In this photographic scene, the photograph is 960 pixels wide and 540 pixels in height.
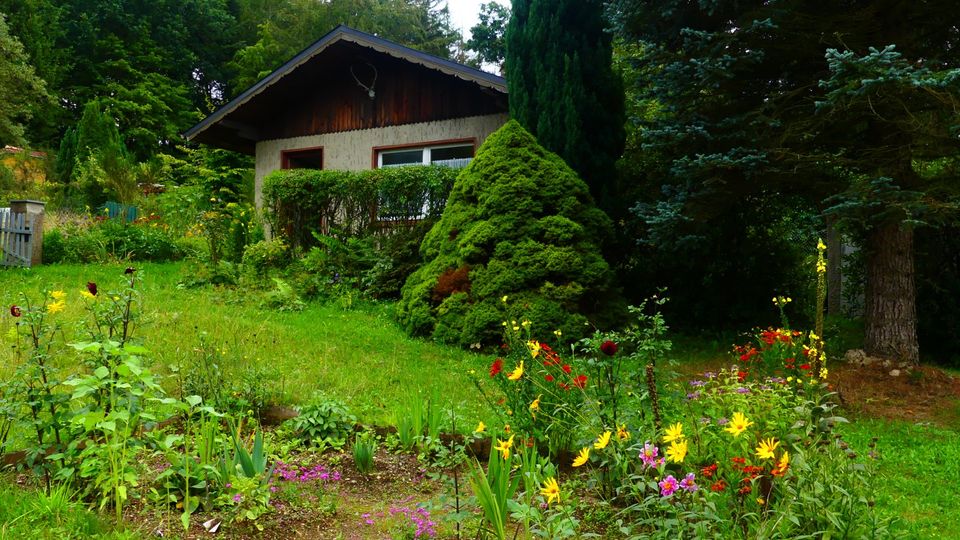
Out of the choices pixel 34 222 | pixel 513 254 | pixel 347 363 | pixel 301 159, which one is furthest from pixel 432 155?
pixel 347 363

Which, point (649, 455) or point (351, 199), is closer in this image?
point (649, 455)

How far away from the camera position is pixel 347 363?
5668 mm

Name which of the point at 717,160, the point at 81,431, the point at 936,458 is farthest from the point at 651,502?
the point at 717,160

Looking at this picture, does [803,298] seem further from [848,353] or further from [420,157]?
[420,157]

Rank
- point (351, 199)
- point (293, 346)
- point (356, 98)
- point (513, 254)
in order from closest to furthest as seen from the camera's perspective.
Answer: point (293, 346) → point (513, 254) → point (351, 199) → point (356, 98)

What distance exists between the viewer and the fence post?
10.1 meters

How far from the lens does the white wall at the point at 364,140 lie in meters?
11.7

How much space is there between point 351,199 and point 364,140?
361 centimetres

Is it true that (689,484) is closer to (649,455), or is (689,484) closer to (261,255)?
(649,455)

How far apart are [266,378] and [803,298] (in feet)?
24.2

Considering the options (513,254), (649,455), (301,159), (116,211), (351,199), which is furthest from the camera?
(116,211)

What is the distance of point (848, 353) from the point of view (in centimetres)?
651

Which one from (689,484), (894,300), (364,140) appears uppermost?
(364,140)

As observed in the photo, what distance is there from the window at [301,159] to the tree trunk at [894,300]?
10879 mm
